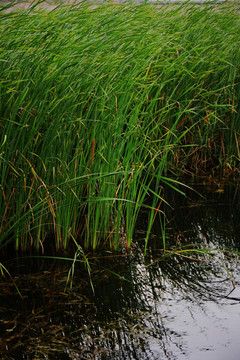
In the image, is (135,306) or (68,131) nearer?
(135,306)

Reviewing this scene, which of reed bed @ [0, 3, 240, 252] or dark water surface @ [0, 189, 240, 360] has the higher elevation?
reed bed @ [0, 3, 240, 252]

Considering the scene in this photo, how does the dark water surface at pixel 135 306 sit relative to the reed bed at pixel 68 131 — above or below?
below

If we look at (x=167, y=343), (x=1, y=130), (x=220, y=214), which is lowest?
(x=220, y=214)

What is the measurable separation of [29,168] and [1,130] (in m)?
0.20

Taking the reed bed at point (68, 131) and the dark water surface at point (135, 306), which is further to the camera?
the reed bed at point (68, 131)

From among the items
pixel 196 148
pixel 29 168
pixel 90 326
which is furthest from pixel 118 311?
pixel 196 148

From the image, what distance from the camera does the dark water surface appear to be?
193 centimetres

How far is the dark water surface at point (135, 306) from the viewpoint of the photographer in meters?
1.93

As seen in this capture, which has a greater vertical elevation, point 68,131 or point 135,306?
point 68,131

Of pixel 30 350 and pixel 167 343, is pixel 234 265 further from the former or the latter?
pixel 30 350

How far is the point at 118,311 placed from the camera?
2188 mm

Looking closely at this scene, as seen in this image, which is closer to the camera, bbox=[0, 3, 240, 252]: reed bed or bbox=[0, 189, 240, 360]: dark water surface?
bbox=[0, 189, 240, 360]: dark water surface

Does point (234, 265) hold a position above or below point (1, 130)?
below

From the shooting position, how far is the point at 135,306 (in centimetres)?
222
